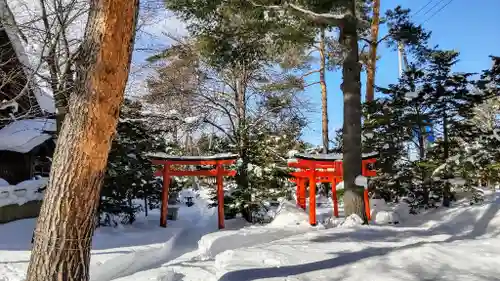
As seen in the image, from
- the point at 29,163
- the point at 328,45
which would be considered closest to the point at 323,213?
the point at 328,45

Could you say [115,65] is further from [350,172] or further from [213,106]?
[213,106]

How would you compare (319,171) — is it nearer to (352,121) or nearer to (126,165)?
(352,121)

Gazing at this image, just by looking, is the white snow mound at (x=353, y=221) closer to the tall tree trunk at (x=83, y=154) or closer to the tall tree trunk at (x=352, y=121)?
the tall tree trunk at (x=352, y=121)

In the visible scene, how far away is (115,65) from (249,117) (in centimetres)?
1129

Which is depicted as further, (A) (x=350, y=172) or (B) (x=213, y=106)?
(B) (x=213, y=106)

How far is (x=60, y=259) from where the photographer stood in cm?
321

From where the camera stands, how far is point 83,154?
327 cm

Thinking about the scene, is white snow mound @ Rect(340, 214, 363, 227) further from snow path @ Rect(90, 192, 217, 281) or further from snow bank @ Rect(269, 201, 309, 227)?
snow path @ Rect(90, 192, 217, 281)

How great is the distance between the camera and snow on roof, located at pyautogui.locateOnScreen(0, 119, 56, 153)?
1228 centimetres

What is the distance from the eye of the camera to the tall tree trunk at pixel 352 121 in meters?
8.96

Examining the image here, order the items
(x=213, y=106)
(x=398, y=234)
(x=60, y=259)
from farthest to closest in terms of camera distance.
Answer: (x=213, y=106), (x=398, y=234), (x=60, y=259)

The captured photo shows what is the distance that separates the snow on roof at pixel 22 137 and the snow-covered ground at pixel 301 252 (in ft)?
10.8

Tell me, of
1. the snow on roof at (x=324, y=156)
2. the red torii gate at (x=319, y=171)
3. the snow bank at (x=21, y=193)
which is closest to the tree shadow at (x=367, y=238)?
the red torii gate at (x=319, y=171)

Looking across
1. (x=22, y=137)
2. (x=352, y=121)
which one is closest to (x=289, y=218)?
(x=352, y=121)
